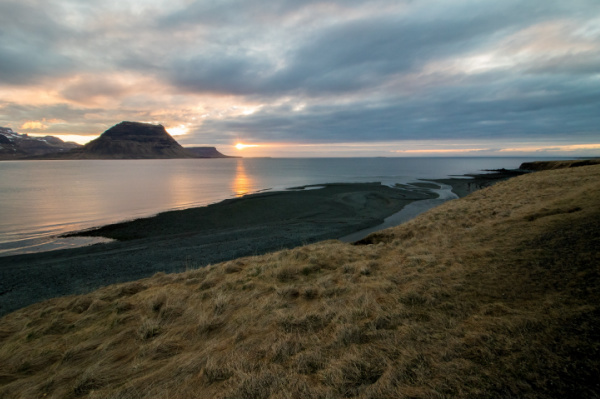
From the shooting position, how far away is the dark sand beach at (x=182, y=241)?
43.4 ft

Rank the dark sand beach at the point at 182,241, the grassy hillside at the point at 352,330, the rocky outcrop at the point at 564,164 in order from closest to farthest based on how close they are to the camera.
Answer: the grassy hillside at the point at 352,330 < the dark sand beach at the point at 182,241 < the rocky outcrop at the point at 564,164

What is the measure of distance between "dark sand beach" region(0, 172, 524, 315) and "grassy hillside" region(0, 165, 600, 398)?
406cm

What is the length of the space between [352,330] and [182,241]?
1796 cm

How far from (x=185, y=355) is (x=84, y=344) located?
271cm

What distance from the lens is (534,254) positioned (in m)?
7.23

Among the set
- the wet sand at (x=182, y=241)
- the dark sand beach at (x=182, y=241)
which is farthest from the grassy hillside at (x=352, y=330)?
the dark sand beach at (x=182, y=241)

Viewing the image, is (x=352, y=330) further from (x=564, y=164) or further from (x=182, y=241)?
(x=564, y=164)

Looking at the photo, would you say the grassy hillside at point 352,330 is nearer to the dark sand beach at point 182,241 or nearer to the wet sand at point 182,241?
the wet sand at point 182,241

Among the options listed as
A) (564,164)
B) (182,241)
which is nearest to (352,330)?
(182,241)

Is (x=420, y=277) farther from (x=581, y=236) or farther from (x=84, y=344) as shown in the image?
(x=84, y=344)

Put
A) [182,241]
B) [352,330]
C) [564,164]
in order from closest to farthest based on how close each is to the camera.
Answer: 1. [352,330]
2. [182,241]
3. [564,164]

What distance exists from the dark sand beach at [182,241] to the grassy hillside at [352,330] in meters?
4.06

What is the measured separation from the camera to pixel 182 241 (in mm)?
20344

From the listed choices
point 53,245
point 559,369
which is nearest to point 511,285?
point 559,369
